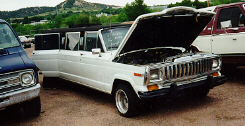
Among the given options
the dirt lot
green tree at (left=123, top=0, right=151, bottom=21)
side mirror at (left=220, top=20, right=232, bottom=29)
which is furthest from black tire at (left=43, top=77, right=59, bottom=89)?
green tree at (left=123, top=0, right=151, bottom=21)

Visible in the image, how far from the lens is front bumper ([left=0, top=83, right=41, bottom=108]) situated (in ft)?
14.0

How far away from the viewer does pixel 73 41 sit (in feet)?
22.4

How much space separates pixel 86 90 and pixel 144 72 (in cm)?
365

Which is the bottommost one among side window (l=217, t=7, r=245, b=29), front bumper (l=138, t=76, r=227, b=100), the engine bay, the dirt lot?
the dirt lot

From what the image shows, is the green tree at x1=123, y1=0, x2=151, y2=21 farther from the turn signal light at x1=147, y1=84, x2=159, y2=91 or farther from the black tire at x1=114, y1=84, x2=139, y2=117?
the turn signal light at x1=147, y1=84, x2=159, y2=91

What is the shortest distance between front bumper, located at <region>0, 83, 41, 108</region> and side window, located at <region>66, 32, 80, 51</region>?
2.20m

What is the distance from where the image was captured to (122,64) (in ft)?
15.7

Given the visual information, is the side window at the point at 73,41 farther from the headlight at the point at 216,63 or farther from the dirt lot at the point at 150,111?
the headlight at the point at 216,63

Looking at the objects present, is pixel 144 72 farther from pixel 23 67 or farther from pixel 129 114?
pixel 23 67

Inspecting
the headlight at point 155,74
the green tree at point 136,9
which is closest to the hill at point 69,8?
the green tree at point 136,9

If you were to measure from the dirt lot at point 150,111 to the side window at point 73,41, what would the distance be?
4.78 ft

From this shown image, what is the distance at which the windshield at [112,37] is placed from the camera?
18.3ft

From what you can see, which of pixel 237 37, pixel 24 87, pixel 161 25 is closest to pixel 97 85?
pixel 24 87

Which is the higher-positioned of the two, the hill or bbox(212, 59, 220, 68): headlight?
the hill
